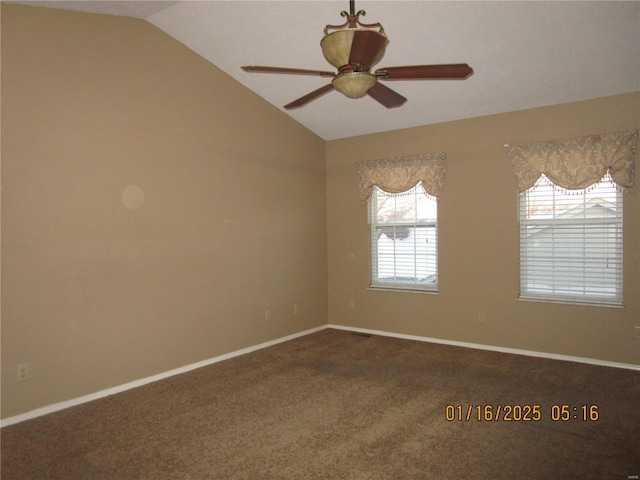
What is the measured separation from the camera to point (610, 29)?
128 inches

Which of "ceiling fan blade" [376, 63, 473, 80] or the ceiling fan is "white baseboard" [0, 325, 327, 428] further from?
"ceiling fan blade" [376, 63, 473, 80]

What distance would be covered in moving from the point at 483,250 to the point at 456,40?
213 centimetres

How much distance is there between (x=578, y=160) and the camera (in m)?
4.15

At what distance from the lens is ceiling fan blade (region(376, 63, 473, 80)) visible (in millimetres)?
2352

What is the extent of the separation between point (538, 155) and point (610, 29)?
4.27 ft

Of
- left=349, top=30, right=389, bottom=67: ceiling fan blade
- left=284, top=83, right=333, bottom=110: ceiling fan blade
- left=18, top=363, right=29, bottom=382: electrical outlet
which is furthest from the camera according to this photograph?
left=18, top=363, right=29, bottom=382: electrical outlet

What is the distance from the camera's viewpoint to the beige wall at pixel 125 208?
3154 millimetres

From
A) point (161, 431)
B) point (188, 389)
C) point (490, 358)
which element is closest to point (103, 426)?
point (161, 431)

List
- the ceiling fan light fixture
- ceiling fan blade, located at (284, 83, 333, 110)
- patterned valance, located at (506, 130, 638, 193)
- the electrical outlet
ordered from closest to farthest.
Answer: the ceiling fan light fixture < ceiling fan blade, located at (284, 83, 333, 110) < the electrical outlet < patterned valance, located at (506, 130, 638, 193)

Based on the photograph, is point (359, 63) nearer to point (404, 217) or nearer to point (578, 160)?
point (578, 160)

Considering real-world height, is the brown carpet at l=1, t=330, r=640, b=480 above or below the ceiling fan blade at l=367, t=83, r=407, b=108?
below

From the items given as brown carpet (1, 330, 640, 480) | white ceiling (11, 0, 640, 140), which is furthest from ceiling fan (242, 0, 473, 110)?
brown carpet (1, 330, 640, 480)

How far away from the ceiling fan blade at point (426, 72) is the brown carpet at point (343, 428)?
82.5 inches

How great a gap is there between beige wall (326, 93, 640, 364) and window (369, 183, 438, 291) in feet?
0.38
